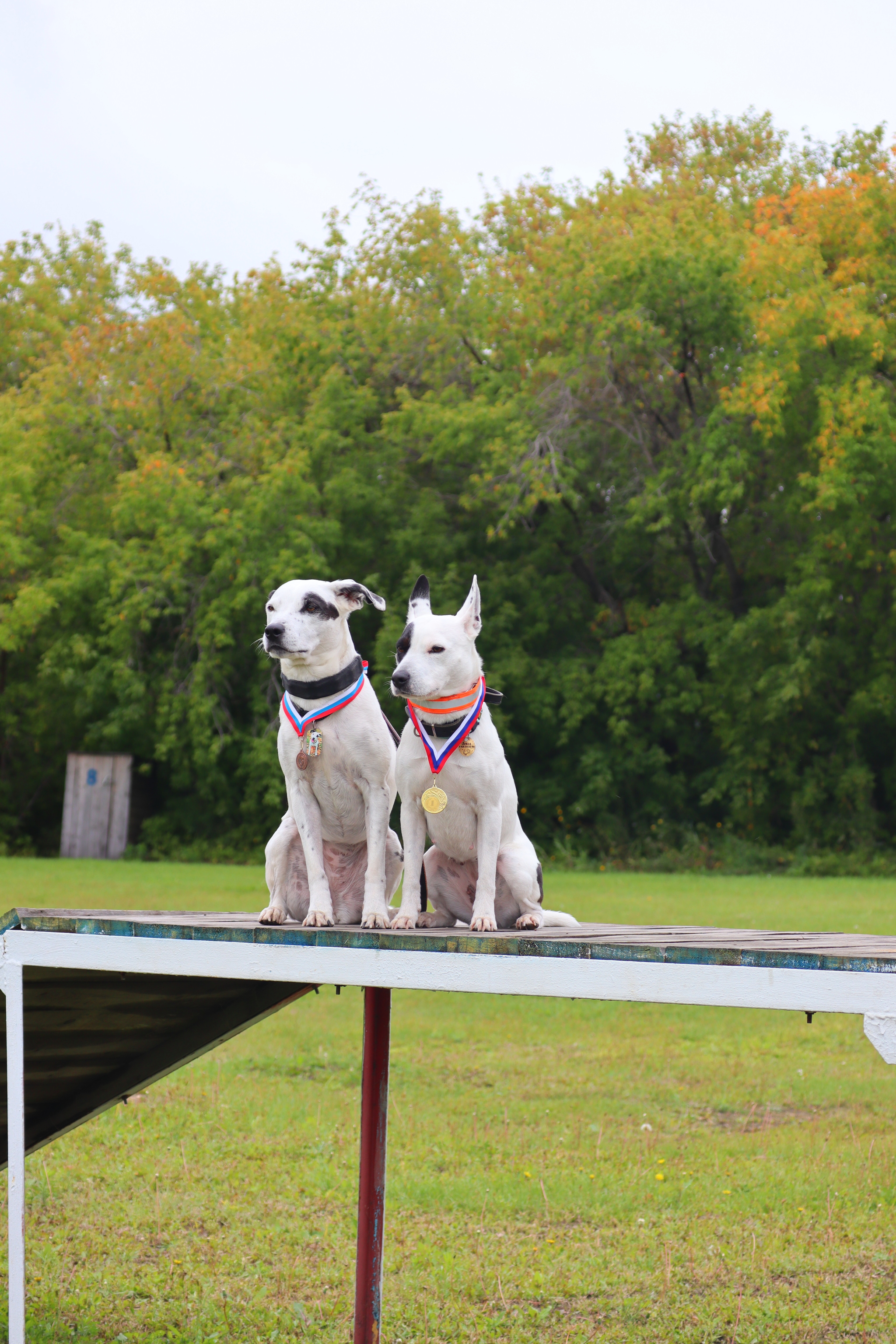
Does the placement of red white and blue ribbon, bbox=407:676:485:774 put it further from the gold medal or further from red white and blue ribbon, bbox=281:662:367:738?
red white and blue ribbon, bbox=281:662:367:738

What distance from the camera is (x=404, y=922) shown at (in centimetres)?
361

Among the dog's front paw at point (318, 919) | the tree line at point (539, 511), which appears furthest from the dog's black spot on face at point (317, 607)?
the tree line at point (539, 511)

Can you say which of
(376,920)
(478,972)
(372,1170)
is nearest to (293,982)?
(376,920)

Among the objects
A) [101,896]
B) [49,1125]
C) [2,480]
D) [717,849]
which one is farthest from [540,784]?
[49,1125]

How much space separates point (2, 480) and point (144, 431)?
302cm

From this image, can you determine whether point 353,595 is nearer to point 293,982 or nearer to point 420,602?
point 420,602

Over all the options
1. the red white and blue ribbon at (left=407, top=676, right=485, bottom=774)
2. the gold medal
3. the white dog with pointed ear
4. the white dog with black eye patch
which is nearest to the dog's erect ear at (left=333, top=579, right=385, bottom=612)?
the white dog with black eye patch

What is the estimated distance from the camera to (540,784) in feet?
78.0

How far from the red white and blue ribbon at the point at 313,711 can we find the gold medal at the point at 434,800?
0.40 metres

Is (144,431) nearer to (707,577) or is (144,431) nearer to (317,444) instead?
(317,444)

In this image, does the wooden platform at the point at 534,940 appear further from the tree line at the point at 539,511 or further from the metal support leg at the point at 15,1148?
the tree line at the point at 539,511

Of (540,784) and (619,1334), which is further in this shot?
(540,784)

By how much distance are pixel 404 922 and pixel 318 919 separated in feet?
0.92

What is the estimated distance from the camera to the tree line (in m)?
21.5
